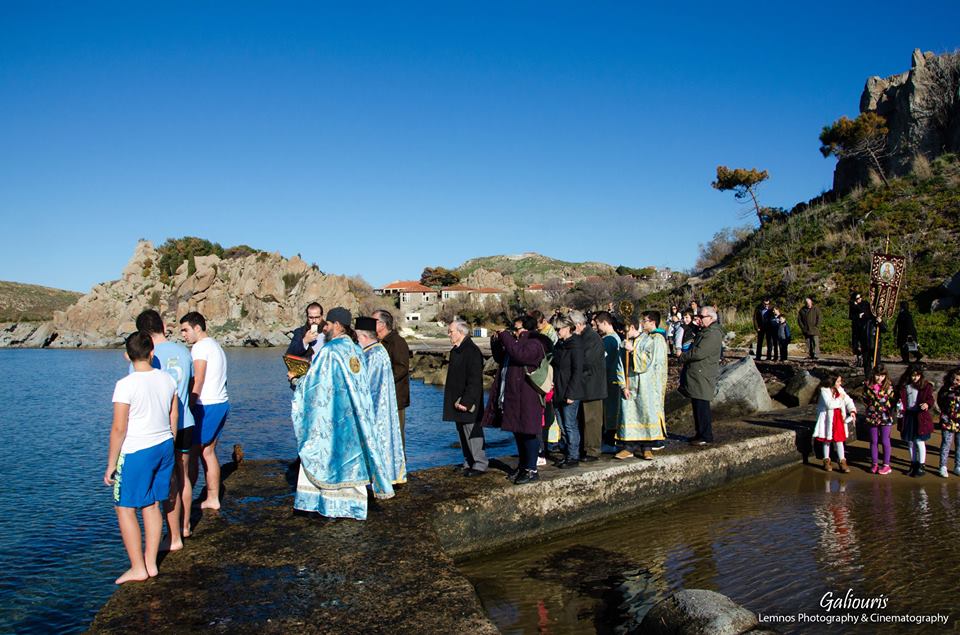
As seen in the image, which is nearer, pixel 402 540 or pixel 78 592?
pixel 402 540

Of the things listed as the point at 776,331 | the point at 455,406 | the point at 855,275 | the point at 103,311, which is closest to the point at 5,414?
the point at 455,406

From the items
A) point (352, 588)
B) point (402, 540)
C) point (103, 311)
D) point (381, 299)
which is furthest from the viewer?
point (381, 299)

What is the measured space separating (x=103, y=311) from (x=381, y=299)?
42.1 m

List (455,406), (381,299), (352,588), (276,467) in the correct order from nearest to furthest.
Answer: (352,588), (455,406), (276,467), (381,299)

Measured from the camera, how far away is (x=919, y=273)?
23.0 metres

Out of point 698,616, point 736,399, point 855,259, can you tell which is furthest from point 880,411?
point 855,259

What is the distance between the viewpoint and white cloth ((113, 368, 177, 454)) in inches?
173

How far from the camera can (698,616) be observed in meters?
4.00

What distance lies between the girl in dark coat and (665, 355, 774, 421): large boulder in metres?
3.37

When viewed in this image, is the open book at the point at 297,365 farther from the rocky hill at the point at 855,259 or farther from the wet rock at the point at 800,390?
the rocky hill at the point at 855,259

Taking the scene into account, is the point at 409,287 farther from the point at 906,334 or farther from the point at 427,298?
the point at 906,334

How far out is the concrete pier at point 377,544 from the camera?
153 inches

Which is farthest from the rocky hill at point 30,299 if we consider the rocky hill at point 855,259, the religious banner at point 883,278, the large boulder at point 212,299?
the religious banner at point 883,278

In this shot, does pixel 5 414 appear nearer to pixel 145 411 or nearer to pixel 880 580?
pixel 145 411
